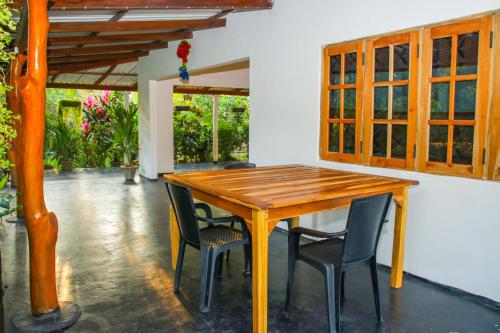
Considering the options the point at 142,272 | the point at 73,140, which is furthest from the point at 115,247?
the point at 73,140

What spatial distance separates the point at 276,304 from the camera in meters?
2.97

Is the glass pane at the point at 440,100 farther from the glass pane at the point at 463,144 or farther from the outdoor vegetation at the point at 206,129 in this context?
the outdoor vegetation at the point at 206,129

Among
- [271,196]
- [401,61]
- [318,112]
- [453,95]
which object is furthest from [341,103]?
[271,196]

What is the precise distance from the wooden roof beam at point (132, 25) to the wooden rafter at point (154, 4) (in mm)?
1164

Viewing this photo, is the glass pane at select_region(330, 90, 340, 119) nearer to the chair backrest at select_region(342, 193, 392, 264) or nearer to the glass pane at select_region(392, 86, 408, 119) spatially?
the glass pane at select_region(392, 86, 408, 119)

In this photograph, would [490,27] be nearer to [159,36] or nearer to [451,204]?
[451,204]

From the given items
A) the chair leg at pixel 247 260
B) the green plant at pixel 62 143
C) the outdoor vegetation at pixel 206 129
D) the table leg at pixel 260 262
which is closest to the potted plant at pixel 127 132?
the green plant at pixel 62 143

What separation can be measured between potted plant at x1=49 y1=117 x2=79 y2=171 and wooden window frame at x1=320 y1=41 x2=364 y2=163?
827 cm

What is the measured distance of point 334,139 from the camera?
166 inches

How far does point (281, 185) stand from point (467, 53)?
173cm

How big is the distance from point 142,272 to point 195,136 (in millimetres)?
9564

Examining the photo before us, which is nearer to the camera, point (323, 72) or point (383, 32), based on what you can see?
point (383, 32)

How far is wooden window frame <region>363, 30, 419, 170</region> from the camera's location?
11.2ft

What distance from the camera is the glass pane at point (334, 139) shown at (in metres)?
4.17
